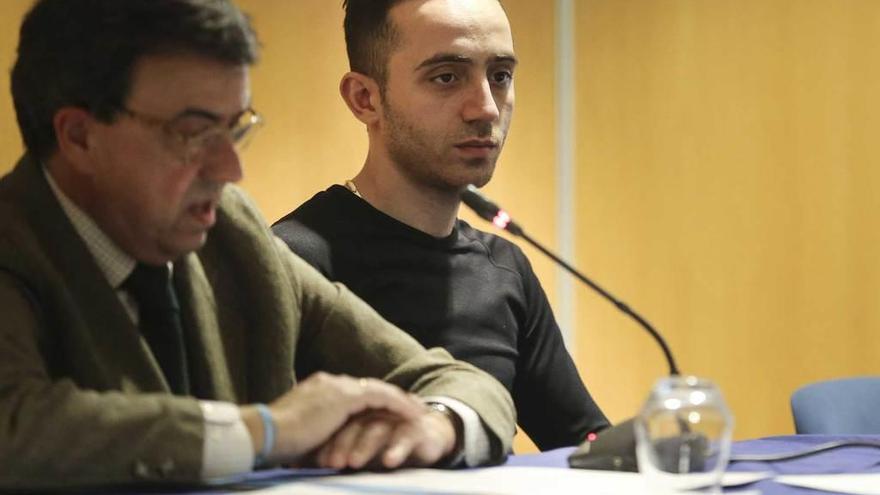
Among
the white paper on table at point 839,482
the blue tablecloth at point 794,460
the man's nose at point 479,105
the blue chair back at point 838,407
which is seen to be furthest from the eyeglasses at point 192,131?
the blue chair back at point 838,407

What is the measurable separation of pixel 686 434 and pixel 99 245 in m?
0.71

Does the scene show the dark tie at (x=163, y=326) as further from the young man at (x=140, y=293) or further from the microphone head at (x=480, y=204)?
the microphone head at (x=480, y=204)

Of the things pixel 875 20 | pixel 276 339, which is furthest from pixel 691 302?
pixel 276 339

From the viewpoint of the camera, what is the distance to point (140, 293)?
1577 mm

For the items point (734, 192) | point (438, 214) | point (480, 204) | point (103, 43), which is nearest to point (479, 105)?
point (438, 214)

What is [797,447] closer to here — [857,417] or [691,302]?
[857,417]

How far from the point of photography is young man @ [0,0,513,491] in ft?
4.35

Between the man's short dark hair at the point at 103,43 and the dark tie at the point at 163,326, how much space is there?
213mm

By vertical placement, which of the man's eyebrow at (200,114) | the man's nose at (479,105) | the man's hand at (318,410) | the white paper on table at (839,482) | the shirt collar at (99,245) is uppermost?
the man's nose at (479,105)

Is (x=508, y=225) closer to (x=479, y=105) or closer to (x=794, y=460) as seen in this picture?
(x=794, y=460)

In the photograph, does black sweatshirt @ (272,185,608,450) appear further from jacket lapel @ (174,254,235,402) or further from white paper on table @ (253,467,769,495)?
white paper on table @ (253,467,769,495)

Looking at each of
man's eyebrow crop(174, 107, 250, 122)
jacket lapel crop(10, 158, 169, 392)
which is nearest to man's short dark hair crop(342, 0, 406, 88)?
man's eyebrow crop(174, 107, 250, 122)

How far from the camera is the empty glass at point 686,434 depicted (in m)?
1.36

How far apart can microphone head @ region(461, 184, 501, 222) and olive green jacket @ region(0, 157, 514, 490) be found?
24cm
